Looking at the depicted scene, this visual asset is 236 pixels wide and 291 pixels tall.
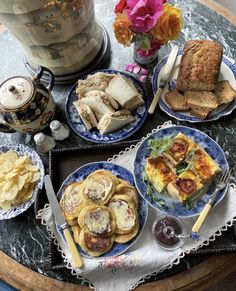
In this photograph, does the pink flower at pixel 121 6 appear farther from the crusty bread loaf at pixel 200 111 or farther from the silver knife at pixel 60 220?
the silver knife at pixel 60 220

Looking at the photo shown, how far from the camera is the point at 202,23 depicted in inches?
41.2

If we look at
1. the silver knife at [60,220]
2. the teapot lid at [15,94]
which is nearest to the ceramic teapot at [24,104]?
the teapot lid at [15,94]

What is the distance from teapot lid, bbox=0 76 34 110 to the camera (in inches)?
32.3

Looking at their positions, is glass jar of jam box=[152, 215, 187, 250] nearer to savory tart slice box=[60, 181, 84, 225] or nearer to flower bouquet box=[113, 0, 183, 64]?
savory tart slice box=[60, 181, 84, 225]


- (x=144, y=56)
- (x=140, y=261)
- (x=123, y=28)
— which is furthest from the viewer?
(x=144, y=56)

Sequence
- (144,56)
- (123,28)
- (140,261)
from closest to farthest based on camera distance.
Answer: (140,261) < (123,28) < (144,56)

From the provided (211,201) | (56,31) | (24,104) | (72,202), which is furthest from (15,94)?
(211,201)

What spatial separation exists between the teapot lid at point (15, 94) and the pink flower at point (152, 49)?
12.0 inches

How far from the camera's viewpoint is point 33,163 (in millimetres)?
884

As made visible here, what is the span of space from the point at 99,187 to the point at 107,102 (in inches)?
8.7

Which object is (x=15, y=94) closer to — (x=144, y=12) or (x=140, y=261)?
(x=144, y=12)

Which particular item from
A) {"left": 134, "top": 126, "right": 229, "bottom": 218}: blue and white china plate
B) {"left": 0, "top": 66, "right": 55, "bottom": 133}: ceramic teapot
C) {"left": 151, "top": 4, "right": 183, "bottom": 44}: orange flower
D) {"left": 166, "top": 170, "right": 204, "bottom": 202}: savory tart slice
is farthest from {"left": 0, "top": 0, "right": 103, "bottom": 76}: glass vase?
{"left": 166, "top": 170, "right": 204, "bottom": 202}: savory tart slice

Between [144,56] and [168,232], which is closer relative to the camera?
[168,232]

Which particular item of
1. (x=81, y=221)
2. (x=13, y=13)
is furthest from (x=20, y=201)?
(x=13, y=13)
